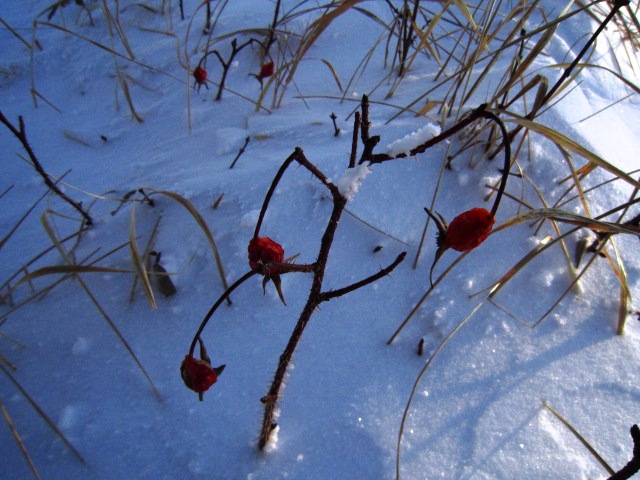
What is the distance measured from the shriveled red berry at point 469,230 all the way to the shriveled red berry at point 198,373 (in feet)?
1.03

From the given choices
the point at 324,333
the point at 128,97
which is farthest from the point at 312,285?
the point at 128,97

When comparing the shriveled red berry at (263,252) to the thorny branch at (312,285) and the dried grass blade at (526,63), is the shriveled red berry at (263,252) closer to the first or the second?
the thorny branch at (312,285)

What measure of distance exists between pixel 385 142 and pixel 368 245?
0.29 m

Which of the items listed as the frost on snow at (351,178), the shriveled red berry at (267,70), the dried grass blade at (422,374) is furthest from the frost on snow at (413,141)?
the shriveled red berry at (267,70)

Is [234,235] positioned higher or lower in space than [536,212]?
lower

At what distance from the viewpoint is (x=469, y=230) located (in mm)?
461

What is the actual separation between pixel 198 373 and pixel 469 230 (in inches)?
14.0

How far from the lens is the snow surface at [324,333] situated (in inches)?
26.0

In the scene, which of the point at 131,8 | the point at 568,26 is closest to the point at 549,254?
the point at 568,26

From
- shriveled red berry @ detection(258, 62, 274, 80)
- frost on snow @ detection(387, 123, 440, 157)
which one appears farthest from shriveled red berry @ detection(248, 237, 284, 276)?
shriveled red berry @ detection(258, 62, 274, 80)

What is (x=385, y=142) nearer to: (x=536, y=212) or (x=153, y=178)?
(x=536, y=212)

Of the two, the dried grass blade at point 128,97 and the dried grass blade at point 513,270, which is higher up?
the dried grass blade at point 513,270

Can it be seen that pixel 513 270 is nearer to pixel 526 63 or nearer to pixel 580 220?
pixel 580 220

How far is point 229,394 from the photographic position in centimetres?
71
